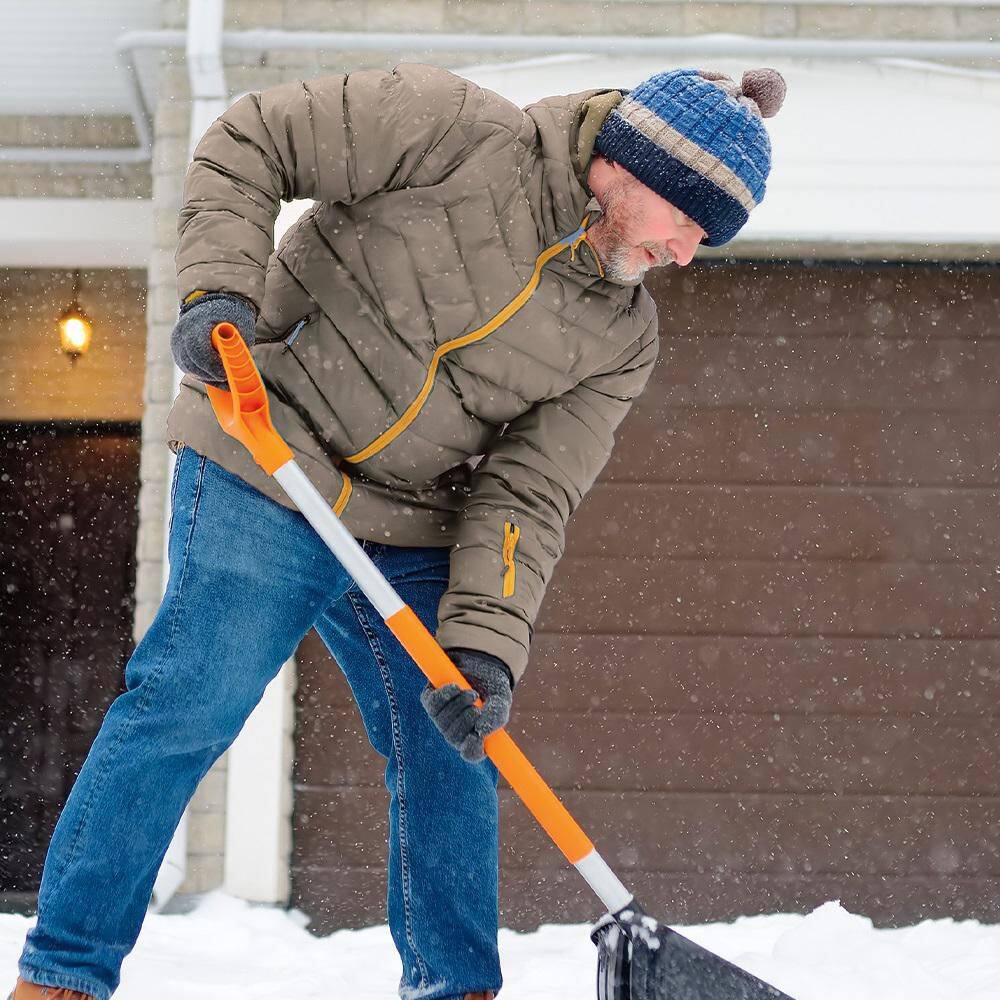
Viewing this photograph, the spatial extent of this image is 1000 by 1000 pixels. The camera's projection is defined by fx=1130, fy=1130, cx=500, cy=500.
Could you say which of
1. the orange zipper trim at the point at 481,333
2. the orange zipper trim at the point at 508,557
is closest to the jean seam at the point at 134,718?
the orange zipper trim at the point at 481,333

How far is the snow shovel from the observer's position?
178cm

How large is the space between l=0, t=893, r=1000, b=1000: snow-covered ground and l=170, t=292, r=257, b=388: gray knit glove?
4.61 ft

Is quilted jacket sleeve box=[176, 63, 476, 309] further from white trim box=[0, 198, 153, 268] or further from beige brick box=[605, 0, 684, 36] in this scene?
white trim box=[0, 198, 153, 268]

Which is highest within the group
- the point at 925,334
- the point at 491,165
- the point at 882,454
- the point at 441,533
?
the point at 925,334

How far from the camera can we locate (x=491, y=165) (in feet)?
6.09

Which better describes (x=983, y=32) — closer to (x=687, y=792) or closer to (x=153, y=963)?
(x=687, y=792)

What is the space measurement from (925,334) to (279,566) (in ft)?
10.7

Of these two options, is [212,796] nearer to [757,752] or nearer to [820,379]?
[757,752]

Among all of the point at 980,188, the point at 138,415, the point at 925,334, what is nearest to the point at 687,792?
the point at 925,334

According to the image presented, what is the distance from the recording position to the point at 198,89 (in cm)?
397

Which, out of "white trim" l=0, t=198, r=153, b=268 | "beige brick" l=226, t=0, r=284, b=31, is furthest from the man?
"white trim" l=0, t=198, r=153, b=268

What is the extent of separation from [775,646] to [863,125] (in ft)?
6.20

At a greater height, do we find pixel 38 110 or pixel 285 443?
pixel 38 110

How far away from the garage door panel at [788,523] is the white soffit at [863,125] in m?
1.05
